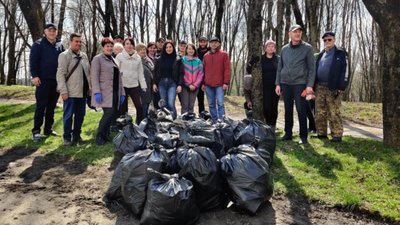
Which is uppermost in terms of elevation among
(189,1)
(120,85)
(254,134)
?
(189,1)

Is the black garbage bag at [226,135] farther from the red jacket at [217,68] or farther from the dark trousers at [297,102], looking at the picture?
the red jacket at [217,68]

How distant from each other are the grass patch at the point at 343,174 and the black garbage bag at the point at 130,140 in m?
1.77

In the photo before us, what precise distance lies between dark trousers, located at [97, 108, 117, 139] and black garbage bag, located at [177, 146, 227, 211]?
2.64 m

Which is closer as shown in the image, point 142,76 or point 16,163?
point 16,163

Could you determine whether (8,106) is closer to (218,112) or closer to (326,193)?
(218,112)

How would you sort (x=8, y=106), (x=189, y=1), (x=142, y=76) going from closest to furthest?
(x=142, y=76) < (x=8, y=106) < (x=189, y=1)

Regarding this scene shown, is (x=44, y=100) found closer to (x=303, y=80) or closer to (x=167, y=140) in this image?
(x=167, y=140)

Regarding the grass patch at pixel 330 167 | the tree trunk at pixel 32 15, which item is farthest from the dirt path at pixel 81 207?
the tree trunk at pixel 32 15

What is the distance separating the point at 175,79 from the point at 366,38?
24.6 metres

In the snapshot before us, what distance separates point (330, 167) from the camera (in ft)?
15.6

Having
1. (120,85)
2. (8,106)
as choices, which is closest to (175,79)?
(120,85)

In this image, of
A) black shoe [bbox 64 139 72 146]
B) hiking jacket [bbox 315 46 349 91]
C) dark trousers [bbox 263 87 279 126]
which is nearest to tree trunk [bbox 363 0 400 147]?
hiking jacket [bbox 315 46 349 91]

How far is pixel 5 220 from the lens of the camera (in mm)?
3189

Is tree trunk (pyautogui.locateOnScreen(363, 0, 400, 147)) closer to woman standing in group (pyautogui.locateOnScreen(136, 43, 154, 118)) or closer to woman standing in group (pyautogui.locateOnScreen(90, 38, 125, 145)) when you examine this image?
woman standing in group (pyautogui.locateOnScreen(136, 43, 154, 118))
